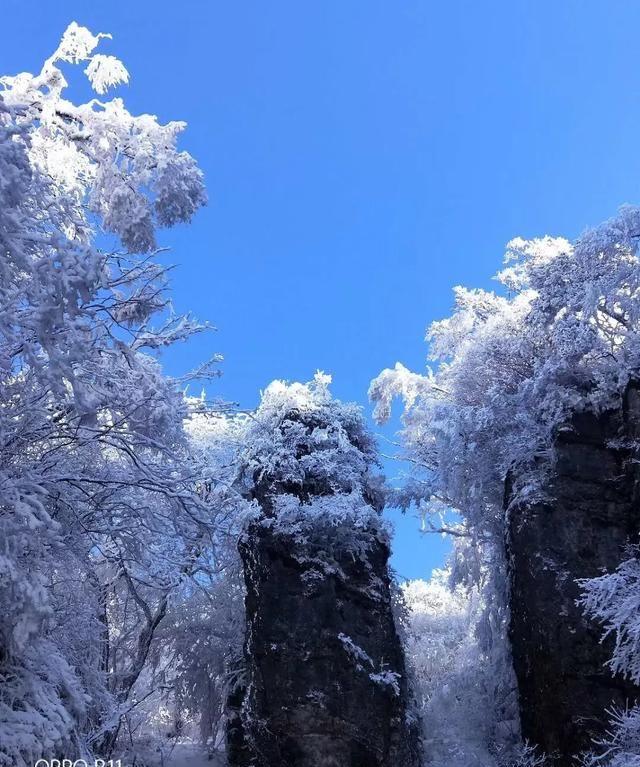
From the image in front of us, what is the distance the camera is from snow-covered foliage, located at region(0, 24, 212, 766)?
4.77 m

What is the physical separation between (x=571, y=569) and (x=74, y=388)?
8.26m

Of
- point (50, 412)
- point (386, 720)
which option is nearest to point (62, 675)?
point (50, 412)

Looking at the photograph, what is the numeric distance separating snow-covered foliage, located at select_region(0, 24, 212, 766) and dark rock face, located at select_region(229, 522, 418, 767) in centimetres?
A: 165

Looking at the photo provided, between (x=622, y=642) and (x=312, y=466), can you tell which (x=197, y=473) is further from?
(x=622, y=642)

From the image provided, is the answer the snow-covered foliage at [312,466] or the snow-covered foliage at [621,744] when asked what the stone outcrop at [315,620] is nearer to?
the snow-covered foliage at [312,466]

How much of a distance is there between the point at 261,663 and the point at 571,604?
4492 millimetres

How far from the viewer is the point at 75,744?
577 cm

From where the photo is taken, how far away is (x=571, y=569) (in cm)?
1025

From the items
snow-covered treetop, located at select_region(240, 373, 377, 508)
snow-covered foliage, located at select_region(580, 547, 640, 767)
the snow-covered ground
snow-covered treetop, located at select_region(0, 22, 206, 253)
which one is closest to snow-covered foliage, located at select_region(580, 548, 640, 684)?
snow-covered foliage, located at select_region(580, 547, 640, 767)

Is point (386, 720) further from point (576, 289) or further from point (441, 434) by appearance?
point (576, 289)

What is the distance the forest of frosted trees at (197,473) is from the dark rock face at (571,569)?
0.45 feet

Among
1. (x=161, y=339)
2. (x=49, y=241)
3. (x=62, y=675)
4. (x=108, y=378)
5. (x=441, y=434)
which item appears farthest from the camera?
(x=441, y=434)

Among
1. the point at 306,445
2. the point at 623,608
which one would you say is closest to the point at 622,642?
the point at 623,608

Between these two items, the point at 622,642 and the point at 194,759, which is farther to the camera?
the point at 194,759
